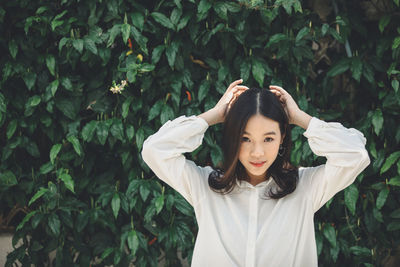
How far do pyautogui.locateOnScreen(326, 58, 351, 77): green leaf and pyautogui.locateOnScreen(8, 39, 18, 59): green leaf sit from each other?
169cm

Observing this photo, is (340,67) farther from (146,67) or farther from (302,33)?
(146,67)

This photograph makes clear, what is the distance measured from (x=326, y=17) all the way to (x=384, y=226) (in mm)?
1192

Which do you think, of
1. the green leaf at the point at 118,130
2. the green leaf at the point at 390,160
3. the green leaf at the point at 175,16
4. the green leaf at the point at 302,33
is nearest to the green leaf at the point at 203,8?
the green leaf at the point at 175,16

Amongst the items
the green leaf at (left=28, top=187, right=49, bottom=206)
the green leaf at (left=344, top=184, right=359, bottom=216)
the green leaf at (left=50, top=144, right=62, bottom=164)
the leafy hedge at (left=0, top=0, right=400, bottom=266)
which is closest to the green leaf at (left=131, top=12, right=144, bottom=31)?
the leafy hedge at (left=0, top=0, right=400, bottom=266)

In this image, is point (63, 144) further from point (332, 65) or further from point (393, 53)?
point (393, 53)

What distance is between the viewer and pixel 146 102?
2.69m

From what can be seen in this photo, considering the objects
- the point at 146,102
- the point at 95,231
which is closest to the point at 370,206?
the point at 146,102

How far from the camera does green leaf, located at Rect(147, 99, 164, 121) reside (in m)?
2.61

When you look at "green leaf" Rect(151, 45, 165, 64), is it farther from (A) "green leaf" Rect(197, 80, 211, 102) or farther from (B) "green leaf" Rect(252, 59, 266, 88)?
(B) "green leaf" Rect(252, 59, 266, 88)

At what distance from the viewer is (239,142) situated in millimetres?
1610

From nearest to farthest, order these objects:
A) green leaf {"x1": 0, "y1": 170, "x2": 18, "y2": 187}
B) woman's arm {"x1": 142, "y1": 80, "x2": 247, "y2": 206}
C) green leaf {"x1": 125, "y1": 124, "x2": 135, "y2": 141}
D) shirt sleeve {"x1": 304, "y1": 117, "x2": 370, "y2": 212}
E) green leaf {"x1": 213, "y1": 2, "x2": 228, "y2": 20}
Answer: shirt sleeve {"x1": 304, "y1": 117, "x2": 370, "y2": 212}
woman's arm {"x1": 142, "y1": 80, "x2": 247, "y2": 206}
green leaf {"x1": 213, "y1": 2, "x2": 228, "y2": 20}
green leaf {"x1": 125, "y1": 124, "x2": 135, "y2": 141}
green leaf {"x1": 0, "y1": 170, "x2": 18, "y2": 187}

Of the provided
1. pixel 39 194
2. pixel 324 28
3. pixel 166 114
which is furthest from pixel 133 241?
pixel 324 28

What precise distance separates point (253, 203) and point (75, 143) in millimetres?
1272

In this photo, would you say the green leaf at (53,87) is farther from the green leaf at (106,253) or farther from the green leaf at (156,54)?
the green leaf at (106,253)
